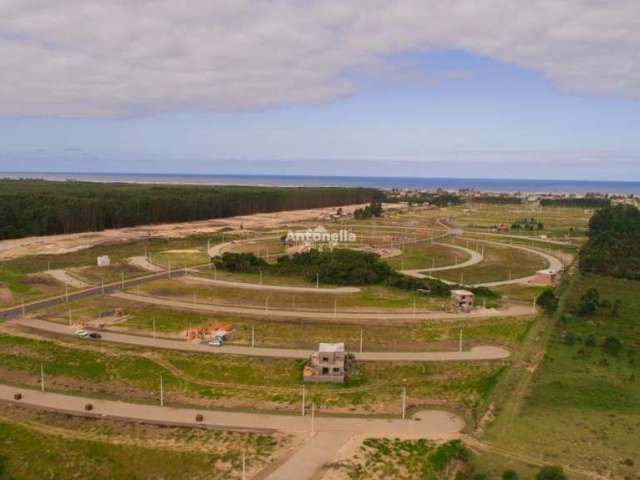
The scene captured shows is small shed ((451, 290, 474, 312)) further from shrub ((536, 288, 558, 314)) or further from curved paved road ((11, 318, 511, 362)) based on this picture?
curved paved road ((11, 318, 511, 362))

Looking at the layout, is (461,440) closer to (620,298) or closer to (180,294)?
(180,294)

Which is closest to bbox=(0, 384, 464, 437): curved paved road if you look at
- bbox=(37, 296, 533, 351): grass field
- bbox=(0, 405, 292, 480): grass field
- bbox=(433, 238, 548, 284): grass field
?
bbox=(0, 405, 292, 480): grass field

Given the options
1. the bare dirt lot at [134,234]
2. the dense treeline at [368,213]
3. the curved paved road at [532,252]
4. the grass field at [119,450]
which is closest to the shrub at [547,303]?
the curved paved road at [532,252]

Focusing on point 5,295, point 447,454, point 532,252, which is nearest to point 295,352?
point 447,454

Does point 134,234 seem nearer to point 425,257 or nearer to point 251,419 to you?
point 425,257

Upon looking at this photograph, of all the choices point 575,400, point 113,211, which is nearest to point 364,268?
point 575,400

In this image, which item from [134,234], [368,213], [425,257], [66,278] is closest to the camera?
[66,278]

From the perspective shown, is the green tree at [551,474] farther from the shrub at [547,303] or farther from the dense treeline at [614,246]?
the dense treeline at [614,246]

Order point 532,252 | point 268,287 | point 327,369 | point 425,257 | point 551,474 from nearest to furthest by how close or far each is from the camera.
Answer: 1. point 551,474
2. point 327,369
3. point 268,287
4. point 425,257
5. point 532,252
